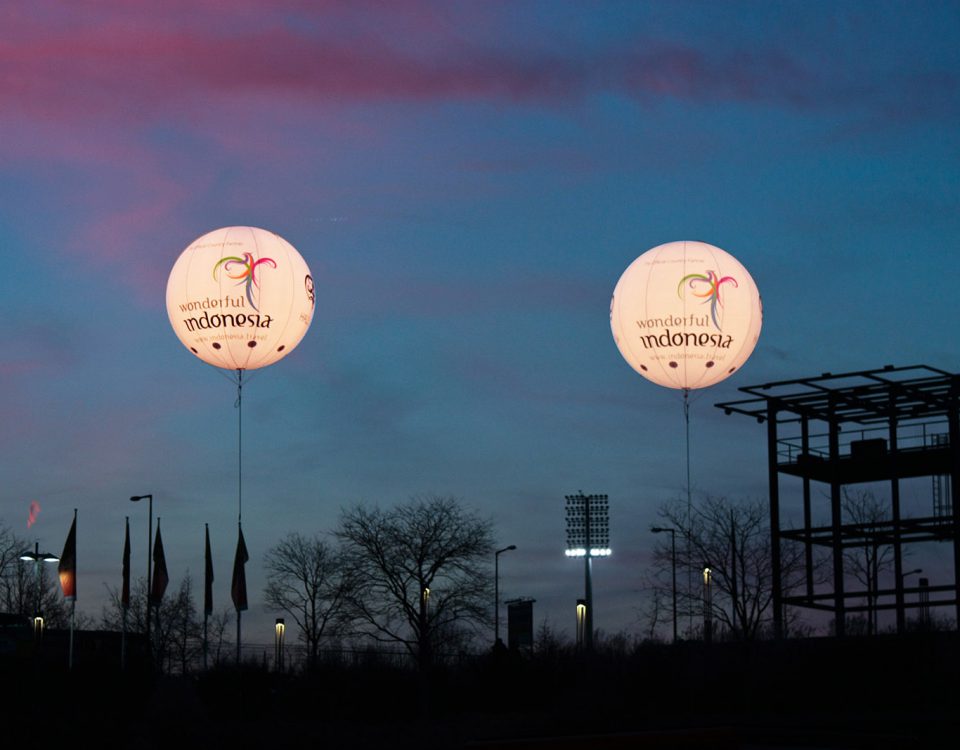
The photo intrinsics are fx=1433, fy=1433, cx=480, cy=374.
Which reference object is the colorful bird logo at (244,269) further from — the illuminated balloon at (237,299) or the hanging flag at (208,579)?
the hanging flag at (208,579)

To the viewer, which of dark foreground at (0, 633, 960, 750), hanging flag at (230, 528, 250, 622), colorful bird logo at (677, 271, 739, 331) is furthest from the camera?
hanging flag at (230, 528, 250, 622)

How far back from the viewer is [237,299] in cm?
2764

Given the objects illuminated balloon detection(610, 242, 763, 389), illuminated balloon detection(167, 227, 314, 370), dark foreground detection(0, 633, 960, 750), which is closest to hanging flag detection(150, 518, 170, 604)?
dark foreground detection(0, 633, 960, 750)

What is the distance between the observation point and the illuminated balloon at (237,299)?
27672 mm

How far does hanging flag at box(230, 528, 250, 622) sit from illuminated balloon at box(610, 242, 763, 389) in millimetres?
25839

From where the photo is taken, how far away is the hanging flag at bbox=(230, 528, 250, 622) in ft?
165

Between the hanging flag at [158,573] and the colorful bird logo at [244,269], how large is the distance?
28.0 metres

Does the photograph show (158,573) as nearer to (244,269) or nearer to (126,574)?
(126,574)

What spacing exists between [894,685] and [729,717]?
3533 mm

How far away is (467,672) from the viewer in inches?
1801

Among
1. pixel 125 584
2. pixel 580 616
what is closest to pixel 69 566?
pixel 125 584

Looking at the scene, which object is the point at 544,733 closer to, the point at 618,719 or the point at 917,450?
the point at 618,719

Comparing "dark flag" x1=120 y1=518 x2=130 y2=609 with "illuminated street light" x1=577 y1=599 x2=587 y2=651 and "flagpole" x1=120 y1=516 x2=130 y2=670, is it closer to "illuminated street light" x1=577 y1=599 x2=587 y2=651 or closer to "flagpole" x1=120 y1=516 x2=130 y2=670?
"flagpole" x1=120 y1=516 x2=130 y2=670

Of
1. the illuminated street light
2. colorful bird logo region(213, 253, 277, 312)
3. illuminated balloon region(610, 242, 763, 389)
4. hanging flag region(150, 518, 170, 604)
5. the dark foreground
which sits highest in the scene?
colorful bird logo region(213, 253, 277, 312)
